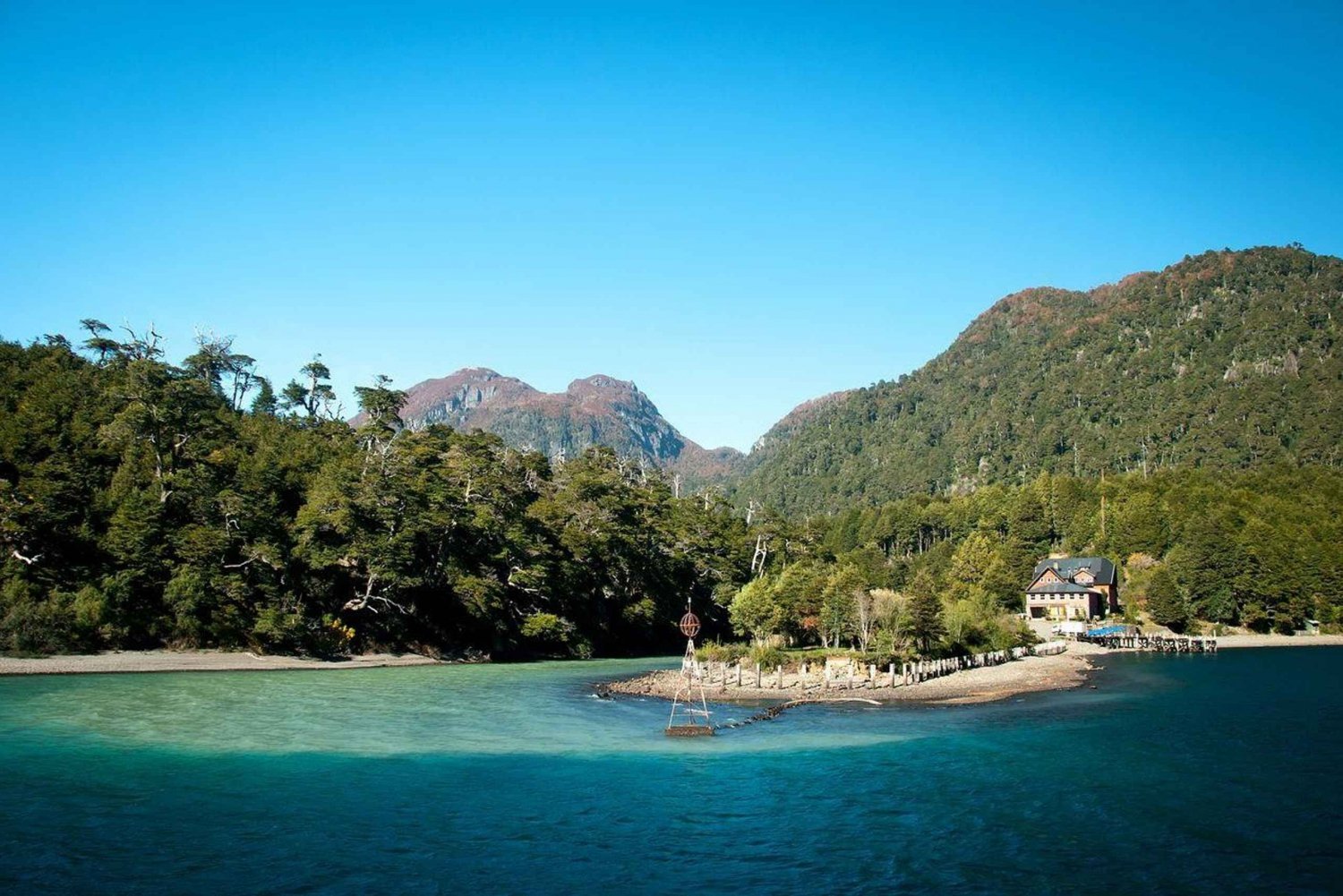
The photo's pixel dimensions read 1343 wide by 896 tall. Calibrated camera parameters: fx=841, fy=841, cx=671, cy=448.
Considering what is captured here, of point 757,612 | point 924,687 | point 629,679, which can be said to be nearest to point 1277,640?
point 757,612

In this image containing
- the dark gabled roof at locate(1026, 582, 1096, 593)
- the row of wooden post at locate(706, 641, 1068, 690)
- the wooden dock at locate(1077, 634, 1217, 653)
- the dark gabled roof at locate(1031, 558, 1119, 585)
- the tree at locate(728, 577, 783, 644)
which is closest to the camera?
the row of wooden post at locate(706, 641, 1068, 690)

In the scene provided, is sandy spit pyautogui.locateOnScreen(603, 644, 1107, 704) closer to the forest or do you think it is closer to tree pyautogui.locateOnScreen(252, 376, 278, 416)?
the forest

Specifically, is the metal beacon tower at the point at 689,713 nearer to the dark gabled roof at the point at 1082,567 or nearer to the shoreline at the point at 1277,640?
the shoreline at the point at 1277,640

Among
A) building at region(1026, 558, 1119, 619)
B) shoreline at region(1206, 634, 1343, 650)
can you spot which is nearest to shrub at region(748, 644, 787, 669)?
shoreline at region(1206, 634, 1343, 650)

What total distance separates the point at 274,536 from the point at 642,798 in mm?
44660

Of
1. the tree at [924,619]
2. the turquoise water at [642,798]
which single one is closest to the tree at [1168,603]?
the tree at [924,619]

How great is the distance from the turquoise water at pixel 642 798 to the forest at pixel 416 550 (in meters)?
14.7

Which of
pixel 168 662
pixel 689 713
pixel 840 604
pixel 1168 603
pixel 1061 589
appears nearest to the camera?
pixel 689 713

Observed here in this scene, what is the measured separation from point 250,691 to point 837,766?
30.4 m

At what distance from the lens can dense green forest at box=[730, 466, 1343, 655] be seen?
210 feet

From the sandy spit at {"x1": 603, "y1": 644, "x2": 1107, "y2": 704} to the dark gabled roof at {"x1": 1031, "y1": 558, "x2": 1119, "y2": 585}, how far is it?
52.3 m

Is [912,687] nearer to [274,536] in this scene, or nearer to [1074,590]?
[274,536]

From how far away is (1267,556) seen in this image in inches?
3627

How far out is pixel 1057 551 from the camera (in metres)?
127
